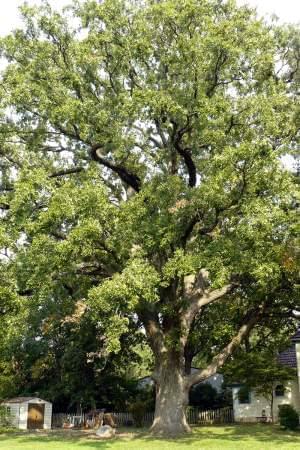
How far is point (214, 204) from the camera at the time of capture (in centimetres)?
1861

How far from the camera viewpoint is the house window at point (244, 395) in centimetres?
3191

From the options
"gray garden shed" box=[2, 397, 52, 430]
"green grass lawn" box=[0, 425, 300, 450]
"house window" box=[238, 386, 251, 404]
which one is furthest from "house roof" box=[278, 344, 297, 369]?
"gray garden shed" box=[2, 397, 52, 430]

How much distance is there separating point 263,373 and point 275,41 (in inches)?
677

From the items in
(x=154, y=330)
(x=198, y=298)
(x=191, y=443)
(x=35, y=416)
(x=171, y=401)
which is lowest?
(x=191, y=443)

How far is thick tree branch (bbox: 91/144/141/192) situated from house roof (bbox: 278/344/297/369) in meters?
16.1

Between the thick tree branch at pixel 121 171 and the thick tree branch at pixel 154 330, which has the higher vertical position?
the thick tree branch at pixel 121 171

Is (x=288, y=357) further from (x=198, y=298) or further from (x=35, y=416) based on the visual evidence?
(x=35, y=416)

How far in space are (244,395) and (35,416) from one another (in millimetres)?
13216

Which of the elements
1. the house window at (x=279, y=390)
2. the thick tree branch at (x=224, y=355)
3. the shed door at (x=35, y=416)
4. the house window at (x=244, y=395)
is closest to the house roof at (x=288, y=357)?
the house window at (x=279, y=390)

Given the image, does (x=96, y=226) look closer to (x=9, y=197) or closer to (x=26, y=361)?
(x=9, y=197)

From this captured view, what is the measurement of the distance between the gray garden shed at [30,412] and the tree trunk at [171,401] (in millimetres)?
12296

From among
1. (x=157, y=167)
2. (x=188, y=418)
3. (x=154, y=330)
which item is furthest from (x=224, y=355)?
→ (x=188, y=418)

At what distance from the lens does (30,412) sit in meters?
31.5

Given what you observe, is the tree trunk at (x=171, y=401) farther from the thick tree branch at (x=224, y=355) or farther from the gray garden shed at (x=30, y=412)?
the gray garden shed at (x=30, y=412)
